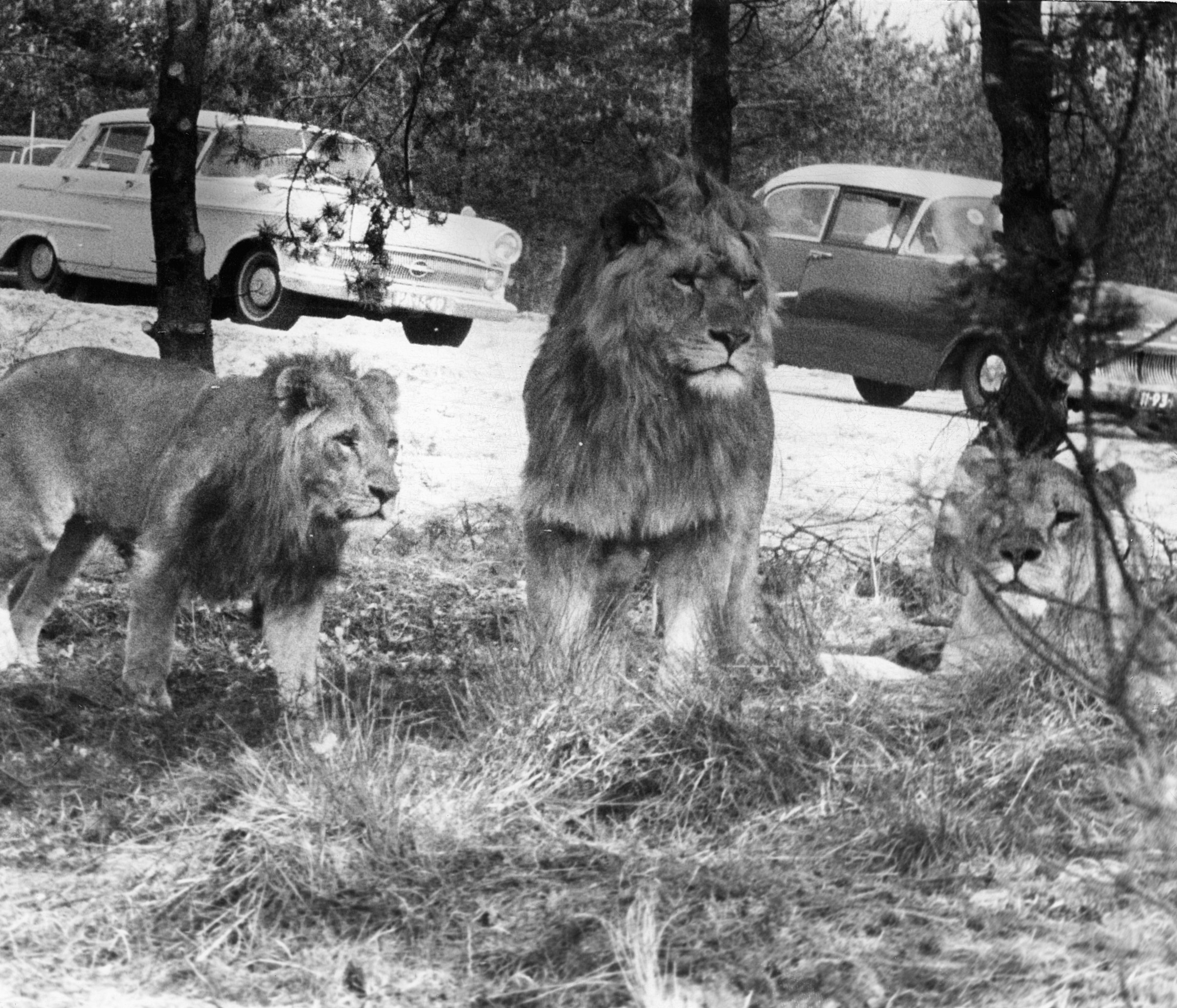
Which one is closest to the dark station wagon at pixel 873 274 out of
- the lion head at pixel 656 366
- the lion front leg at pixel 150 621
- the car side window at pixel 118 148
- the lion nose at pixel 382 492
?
the lion head at pixel 656 366

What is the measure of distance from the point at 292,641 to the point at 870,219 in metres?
3.60

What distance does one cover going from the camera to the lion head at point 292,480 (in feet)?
17.6

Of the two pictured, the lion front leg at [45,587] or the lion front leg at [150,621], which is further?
the lion front leg at [45,587]

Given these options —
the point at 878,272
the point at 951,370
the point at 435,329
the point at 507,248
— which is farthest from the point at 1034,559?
the point at 435,329

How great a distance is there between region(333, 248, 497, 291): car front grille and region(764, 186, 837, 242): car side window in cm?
299

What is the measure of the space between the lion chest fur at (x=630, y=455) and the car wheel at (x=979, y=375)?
4.40 feet

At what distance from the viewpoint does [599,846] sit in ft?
14.2

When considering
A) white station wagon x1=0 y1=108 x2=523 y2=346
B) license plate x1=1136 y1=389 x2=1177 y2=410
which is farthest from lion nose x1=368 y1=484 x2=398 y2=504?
white station wagon x1=0 y1=108 x2=523 y2=346

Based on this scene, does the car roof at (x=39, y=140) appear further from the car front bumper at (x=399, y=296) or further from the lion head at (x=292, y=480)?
the lion head at (x=292, y=480)

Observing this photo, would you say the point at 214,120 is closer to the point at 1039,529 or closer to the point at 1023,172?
the point at 1023,172

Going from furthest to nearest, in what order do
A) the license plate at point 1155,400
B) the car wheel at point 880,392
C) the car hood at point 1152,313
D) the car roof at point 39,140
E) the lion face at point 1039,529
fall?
the car roof at point 39,140 < the car wheel at point 880,392 < the lion face at point 1039,529 < the license plate at point 1155,400 < the car hood at point 1152,313

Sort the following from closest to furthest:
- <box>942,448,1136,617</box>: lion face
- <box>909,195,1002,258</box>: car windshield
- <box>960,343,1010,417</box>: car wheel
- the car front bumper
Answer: <box>942,448,1136,617</box>: lion face < <box>909,195,1002,258</box>: car windshield < <box>960,343,1010,417</box>: car wheel < the car front bumper

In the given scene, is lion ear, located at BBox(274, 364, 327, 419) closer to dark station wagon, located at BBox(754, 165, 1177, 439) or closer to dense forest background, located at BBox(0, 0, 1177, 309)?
dark station wagon, located at BBox(754, 165, 1177, 439)

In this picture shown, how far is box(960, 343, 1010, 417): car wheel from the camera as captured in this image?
22.7 ft
